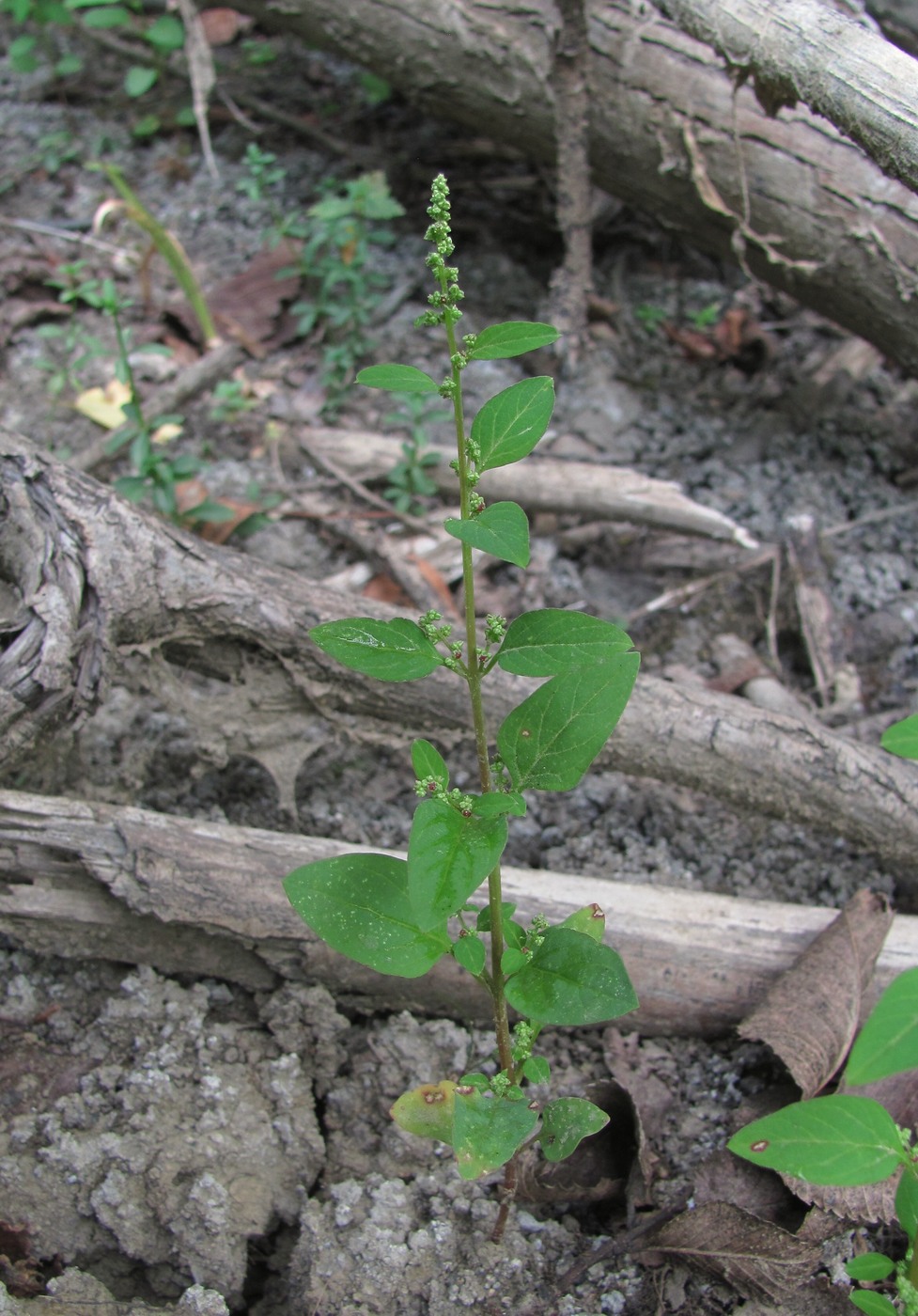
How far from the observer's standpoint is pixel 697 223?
351 cm

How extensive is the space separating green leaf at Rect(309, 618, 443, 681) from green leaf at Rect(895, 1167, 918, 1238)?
0.91 meters

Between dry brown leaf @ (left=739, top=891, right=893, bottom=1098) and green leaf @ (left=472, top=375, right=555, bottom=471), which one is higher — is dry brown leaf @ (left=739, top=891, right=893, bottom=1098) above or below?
below

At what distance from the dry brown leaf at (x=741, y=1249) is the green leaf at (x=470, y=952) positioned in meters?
0.67

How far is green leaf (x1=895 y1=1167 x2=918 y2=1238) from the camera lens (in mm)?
1310

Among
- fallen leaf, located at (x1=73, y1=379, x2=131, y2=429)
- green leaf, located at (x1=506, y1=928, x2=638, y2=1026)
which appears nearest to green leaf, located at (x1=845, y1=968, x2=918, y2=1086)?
green leaf, located at (x1=506, y1=928, x2=638, y2=1026)

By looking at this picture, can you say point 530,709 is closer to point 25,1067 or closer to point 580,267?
point 25,1067

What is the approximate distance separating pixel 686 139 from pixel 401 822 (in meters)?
2.30

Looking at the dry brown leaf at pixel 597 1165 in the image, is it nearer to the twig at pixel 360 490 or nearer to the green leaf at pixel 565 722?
the green leaf at pixel 565 722

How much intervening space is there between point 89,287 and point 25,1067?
2.17 metres

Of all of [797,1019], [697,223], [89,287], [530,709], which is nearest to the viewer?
[530,709]

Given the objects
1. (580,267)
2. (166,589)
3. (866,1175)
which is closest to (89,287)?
(166,589)

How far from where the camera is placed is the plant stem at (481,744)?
1.26m

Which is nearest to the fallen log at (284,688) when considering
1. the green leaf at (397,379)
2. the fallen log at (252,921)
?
the fallen log at (252,921)

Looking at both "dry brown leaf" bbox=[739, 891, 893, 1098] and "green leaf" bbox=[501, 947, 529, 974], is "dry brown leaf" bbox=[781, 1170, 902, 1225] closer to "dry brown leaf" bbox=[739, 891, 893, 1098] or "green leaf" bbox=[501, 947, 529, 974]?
"dry brown leaf" bbox=[739, 891, 893, 1098]
